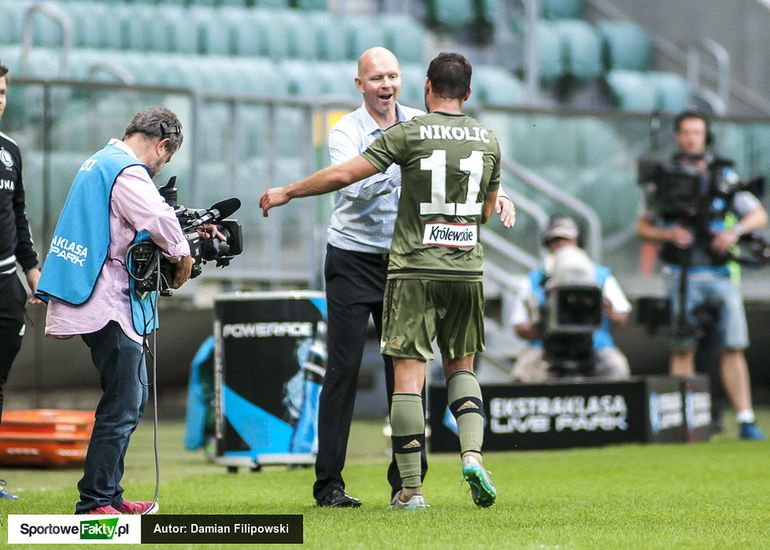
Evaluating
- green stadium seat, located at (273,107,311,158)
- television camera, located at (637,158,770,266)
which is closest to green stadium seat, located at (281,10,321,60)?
green stadium seat, located at (273,107,311,158)

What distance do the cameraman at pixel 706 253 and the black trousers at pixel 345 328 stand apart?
4499 millimetres

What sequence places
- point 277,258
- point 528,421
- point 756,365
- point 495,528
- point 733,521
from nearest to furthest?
point 495,528 → point 733,521 → point 528,421 → point 277,258 → point 756,365

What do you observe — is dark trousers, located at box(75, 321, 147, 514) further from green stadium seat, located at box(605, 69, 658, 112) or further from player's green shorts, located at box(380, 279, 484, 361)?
green stadium seat, located at box(605, 69, 658, 112)

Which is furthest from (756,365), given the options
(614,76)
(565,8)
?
(565,8)

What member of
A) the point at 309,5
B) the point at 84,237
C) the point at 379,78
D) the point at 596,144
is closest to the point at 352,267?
the point at 379,78

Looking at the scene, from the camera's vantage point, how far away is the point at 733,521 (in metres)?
5.64

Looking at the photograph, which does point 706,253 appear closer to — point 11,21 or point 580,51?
point 11,21

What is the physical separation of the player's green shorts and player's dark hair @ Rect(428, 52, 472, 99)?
0.77 m

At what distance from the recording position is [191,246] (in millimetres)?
5734

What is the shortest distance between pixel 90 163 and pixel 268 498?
1907 mm

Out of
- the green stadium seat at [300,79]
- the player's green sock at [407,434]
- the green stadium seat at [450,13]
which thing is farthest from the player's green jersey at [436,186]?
the green stadium seat at [450,13]

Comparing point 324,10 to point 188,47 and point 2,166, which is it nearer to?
point 188,47

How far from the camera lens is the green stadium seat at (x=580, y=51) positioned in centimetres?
1786

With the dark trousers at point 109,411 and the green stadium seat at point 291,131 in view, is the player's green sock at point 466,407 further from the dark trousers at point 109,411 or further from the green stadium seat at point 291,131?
the green stadium seat at point 291,131
